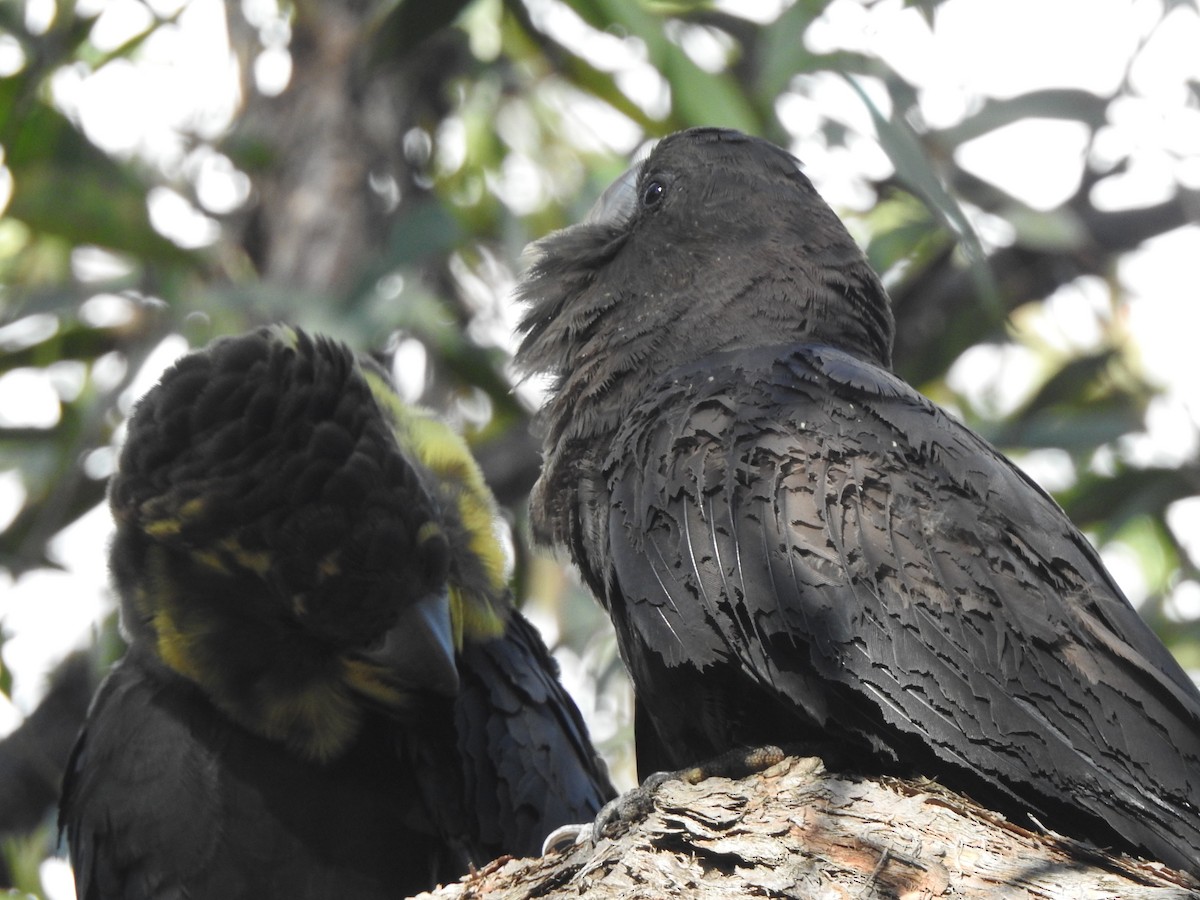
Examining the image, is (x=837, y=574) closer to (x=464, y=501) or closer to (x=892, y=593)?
(x=892, y=593)

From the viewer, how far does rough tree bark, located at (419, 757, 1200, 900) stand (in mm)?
2145

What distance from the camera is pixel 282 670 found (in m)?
3.55

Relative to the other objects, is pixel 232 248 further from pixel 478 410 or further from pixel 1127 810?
pixel 1127 810

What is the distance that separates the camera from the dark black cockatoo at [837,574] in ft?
8.36

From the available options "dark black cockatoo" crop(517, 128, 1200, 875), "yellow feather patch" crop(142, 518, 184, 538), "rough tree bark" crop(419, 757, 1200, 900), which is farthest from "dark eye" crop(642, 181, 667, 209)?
"rough tree bark" crop(419, 757, 1200, 900)

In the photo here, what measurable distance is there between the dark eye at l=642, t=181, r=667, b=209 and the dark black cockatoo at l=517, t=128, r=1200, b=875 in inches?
15.5

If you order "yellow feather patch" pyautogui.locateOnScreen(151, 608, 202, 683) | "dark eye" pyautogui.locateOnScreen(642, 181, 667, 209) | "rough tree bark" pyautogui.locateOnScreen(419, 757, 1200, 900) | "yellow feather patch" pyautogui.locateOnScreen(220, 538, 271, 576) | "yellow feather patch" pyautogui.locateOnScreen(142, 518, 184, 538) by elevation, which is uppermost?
"dark eye" pyautogui.locateOnScreen(642, 181, 667, 209)

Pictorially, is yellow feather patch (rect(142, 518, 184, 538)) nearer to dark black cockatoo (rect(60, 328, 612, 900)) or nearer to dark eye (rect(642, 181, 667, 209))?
dark black cockatoo (rect(60, 328, 612, 900))

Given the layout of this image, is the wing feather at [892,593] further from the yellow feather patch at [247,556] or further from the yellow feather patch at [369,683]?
the yellow feather patch at [247,556]

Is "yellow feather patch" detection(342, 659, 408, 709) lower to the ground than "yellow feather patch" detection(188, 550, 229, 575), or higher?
lower

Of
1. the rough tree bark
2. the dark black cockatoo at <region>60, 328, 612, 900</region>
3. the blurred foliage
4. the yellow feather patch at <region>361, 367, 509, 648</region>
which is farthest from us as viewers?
the blurred foliage

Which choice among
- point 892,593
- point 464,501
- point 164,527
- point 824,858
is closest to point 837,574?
point 892,593

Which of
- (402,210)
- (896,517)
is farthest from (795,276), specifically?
(402,210)

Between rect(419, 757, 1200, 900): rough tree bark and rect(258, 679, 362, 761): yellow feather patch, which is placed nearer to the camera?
rect(419, 757, 1200, 900): rough tree bark
